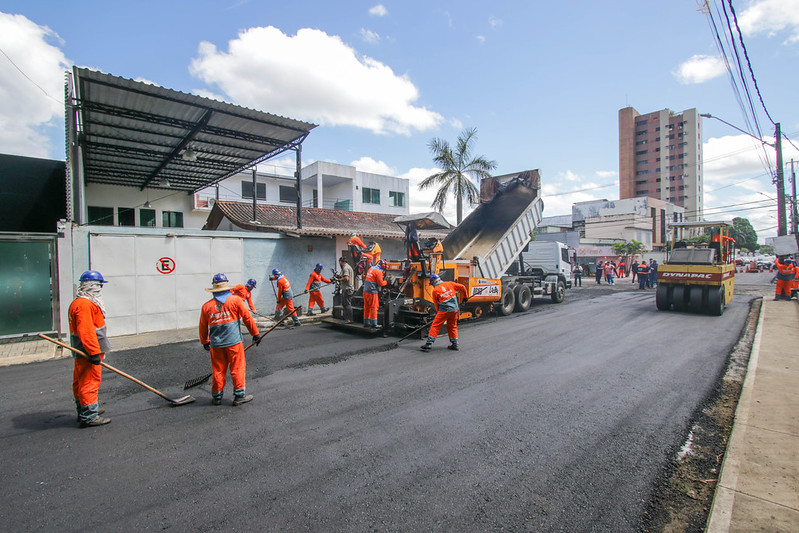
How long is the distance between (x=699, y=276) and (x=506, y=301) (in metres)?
5.49

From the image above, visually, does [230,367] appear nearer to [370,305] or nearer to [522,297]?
[370,305]

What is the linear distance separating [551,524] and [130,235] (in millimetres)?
10848

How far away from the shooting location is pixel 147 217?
61.3ft

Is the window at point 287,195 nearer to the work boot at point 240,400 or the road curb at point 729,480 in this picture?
the work boot at point 240,400

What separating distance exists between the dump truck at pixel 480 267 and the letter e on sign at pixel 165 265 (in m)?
4.44

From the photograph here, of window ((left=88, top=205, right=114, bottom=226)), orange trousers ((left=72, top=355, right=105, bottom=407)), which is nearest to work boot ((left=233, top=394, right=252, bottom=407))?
orange trousers ((left=72, top=355, right=105, bottom=407))

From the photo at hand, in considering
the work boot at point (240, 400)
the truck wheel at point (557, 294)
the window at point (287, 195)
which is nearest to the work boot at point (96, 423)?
the work boot at point (240, 400)

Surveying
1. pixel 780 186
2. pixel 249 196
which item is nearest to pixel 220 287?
pixel 780 186

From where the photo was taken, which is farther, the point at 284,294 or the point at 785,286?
the point at 785,286

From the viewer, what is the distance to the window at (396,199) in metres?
34.2

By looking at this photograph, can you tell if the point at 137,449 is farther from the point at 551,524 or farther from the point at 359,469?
the point at 551,524

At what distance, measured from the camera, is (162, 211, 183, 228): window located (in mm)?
19172

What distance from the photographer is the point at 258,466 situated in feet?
11.2

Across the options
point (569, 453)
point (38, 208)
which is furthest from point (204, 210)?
point (569, 453)
